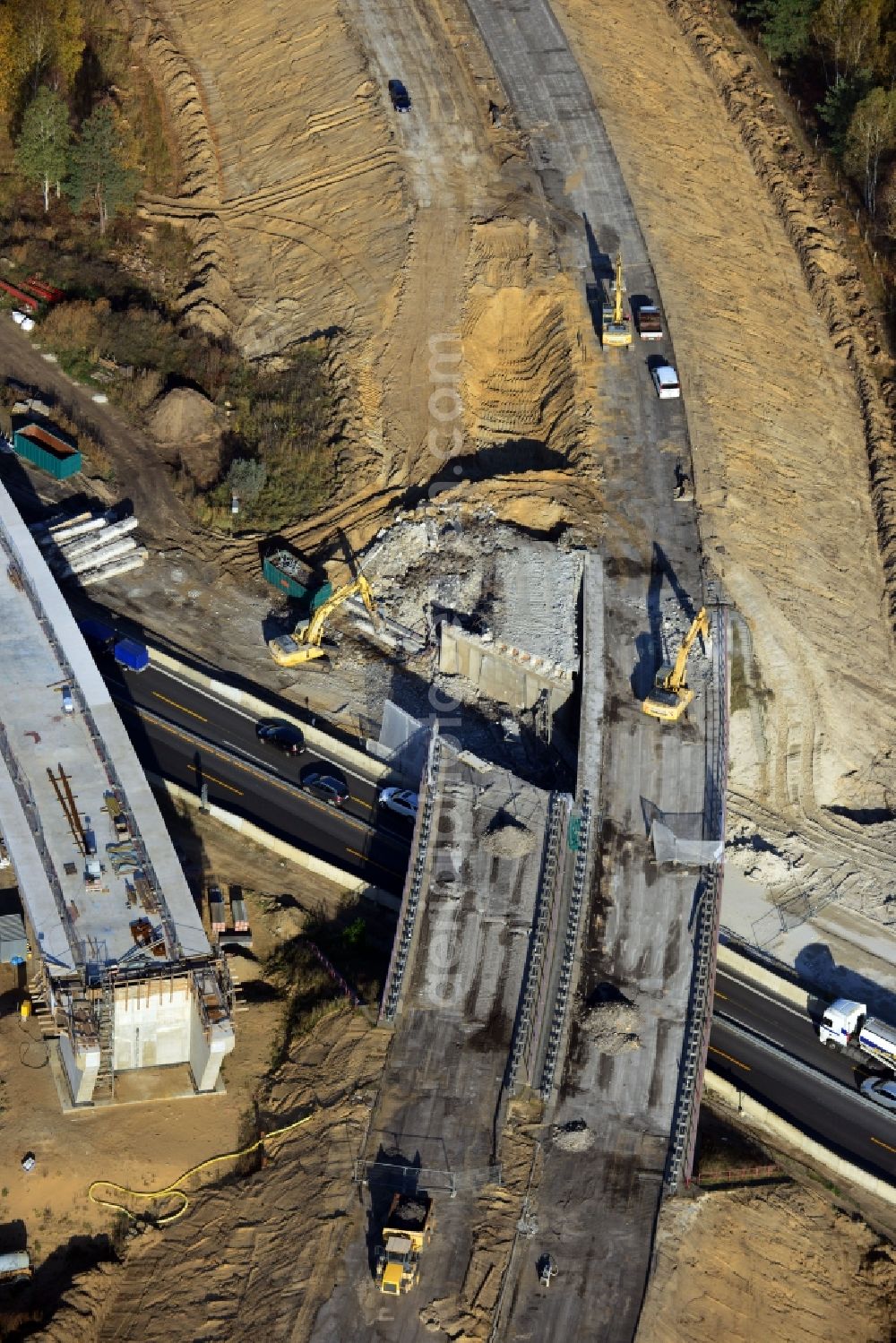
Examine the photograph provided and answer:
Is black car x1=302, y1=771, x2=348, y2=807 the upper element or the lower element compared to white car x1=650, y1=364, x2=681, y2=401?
lower

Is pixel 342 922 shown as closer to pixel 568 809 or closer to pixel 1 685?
pixel 568 809

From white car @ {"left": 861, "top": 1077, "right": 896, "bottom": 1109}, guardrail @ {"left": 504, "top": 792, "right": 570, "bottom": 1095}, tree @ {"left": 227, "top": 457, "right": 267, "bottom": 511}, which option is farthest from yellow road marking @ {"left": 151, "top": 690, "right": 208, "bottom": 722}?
white car @ {"left": 861, "top": 1077, "right": 896, "bottom": 1109}

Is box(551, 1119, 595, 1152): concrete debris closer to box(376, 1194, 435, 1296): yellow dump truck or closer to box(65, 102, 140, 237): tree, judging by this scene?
box(376, 1194, 435, 1296): yellow dump truck

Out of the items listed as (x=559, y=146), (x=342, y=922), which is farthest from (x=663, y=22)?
(x=342, y=922)

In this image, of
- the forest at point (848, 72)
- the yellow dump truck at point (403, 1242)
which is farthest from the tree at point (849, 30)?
the yellow dump truck at point (403, 1242)

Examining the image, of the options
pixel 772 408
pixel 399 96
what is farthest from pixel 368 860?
pixel 399 96

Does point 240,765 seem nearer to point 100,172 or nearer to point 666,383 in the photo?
point 666,383
